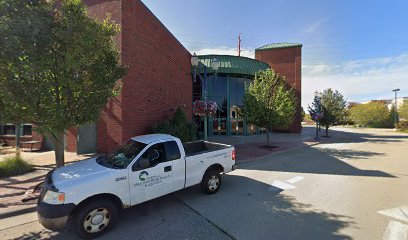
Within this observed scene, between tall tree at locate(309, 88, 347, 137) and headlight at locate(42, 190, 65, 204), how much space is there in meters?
25.5

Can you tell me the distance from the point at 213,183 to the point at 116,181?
2952 millimetres

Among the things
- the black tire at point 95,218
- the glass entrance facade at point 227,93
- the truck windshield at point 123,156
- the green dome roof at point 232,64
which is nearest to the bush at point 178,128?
the truck windshield at point 123,156

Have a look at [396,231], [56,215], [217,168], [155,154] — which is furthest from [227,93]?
[56,215]

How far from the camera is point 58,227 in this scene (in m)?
3.99

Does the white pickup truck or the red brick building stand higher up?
the red brick building

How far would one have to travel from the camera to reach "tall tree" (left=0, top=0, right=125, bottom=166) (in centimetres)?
513

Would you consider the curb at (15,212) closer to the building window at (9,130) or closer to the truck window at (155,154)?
the truck window at (155,154)

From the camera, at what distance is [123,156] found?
5.45 m

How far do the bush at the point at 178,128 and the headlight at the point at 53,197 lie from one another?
727 centimetres

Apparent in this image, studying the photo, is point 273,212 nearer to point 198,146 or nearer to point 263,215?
point 263,215

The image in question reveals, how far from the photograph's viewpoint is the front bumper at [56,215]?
156 inches

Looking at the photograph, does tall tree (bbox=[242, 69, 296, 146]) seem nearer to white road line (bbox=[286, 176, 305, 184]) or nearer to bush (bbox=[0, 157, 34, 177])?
white road line (bbox=[286, 176, 305, 184])

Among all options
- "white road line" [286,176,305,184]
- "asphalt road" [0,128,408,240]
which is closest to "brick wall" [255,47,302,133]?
"asphalt road" [0,128,408,240]

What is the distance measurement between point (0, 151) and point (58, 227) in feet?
40.0
